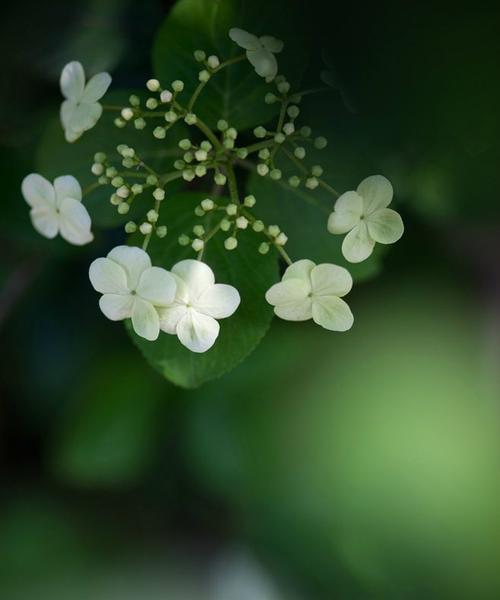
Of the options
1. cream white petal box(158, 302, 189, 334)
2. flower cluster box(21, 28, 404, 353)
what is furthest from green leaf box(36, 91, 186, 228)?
cream white petal box(158, 302, 189, 334)

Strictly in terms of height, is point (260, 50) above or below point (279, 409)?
above

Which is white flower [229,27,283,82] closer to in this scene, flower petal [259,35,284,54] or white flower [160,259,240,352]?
flower petal [259,35,284,54]

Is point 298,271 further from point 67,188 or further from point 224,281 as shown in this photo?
point 67,188

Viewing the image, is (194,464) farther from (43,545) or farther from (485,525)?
(485,525)

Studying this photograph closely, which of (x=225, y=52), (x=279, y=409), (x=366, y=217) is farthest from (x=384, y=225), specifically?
(x=279, y=409)

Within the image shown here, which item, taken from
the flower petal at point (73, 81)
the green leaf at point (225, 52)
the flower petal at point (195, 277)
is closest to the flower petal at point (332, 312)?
the flower petal at point (195, 277)
